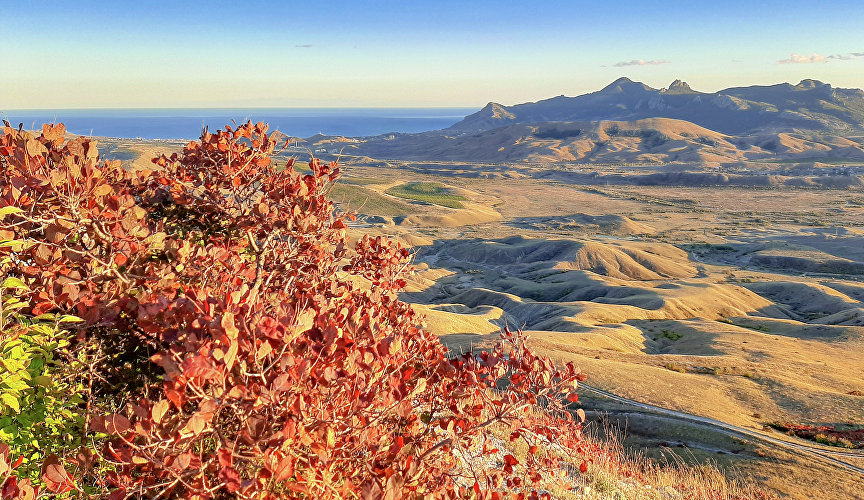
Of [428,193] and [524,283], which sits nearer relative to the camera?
[524,283]

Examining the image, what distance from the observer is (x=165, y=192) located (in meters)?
5.05

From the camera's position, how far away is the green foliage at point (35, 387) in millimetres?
3146

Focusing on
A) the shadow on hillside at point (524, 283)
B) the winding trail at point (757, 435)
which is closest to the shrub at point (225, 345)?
the winding trail at point (757, 435)

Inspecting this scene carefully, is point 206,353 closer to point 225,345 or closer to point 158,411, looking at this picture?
point 225,345

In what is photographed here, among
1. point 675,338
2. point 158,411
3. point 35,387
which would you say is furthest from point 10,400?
point 675,338

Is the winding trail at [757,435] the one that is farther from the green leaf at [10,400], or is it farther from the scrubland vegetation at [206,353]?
the green leaf at [10,400]

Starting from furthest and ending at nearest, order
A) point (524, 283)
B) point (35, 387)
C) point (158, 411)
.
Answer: point (524, 283) < point (35, 387) < point (158, 411)

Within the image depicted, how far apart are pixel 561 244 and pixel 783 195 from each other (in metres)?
87.1

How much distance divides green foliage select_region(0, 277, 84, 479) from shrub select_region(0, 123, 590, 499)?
0.29 ft

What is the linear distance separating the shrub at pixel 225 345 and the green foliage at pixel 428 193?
116601mm

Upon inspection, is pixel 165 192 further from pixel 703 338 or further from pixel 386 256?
pixel 703 338

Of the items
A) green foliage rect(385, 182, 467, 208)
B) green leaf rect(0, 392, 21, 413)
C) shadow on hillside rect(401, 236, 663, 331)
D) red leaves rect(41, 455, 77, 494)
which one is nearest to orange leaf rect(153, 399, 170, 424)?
red leaves rect(41, 455, 77, 494)

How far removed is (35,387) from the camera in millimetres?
3410

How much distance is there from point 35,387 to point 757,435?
2056cm
